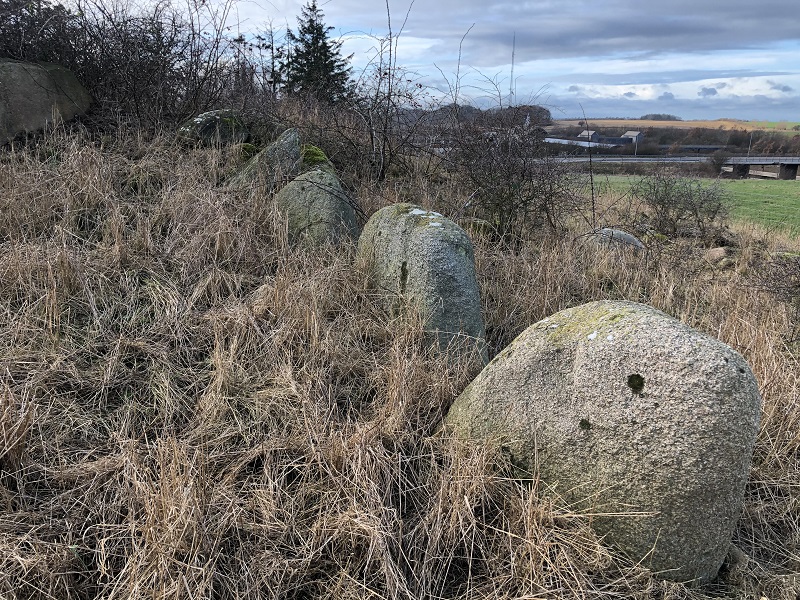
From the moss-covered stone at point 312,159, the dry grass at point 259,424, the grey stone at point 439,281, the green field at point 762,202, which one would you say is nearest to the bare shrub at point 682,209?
the green field at point 762,202

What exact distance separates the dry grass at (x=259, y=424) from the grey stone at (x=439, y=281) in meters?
0.17

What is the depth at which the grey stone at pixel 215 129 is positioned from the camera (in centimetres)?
625

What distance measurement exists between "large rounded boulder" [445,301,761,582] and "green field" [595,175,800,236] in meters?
6.73

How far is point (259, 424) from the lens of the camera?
2.92m

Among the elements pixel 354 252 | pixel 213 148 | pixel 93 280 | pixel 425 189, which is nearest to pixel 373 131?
pixel 425 189

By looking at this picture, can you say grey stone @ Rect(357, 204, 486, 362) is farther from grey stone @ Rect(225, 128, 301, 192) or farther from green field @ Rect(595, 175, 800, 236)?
green field @ Rect(595, 175, 800, 236)

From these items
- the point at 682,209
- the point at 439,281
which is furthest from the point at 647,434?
the point at 682,209

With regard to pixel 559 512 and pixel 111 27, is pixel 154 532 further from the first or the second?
pixel 111 27

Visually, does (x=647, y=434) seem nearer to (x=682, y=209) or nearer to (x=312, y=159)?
(x=312, y=159)

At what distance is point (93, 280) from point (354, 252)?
1908 millimetres

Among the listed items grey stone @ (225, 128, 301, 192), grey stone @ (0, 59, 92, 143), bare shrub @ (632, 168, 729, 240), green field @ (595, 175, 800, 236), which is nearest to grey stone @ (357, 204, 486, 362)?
grey stone @ (225, 128, 301, 192)

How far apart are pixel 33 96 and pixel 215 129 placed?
6.02 feet

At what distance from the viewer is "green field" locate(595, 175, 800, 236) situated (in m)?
10.9

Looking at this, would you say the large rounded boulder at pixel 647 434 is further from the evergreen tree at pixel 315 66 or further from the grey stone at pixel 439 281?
the evergreen tree at pixel 315 66
